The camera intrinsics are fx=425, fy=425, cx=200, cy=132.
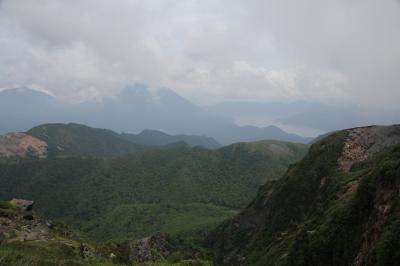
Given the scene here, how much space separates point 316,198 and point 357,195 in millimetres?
27329

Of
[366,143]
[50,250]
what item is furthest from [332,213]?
[366,143]

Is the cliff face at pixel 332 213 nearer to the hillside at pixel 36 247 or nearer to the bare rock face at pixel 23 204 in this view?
the hillside at pixel 36 247

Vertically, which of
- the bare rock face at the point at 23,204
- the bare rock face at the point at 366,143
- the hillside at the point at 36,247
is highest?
the bare rock face at the point at 366,143

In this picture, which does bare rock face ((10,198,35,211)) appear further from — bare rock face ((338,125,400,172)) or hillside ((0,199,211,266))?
bare rock face ((338,125,400,172))

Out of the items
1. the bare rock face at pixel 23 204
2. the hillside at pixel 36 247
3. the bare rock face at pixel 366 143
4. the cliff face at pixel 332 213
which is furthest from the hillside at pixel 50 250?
the bare rock face at pixel 366 143

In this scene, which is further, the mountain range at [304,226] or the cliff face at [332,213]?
the cliff face at [332,213]

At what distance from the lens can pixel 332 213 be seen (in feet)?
131

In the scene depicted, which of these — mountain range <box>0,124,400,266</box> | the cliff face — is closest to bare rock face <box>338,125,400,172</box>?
the cliff face

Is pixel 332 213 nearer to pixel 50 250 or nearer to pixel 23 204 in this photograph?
pixel 50 250

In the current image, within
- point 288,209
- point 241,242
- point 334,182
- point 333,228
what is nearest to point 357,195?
point 333,228

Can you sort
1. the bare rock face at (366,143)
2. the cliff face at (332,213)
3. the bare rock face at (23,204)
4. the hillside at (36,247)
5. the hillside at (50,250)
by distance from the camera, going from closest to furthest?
1. the hillside at (36,247)
2. the hillside at (50,250)
3. the cliff face at (332,213)
4. the bare rock face at (23,204)
5. the bare rock face at (366,143)

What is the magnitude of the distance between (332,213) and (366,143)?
35.5 m

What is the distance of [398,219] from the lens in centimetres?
2666

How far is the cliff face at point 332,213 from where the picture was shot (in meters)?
31.0
